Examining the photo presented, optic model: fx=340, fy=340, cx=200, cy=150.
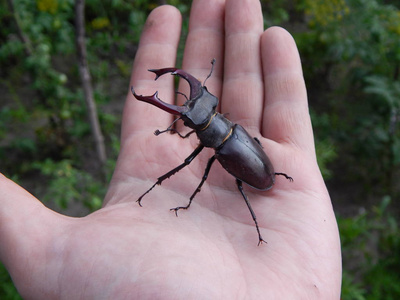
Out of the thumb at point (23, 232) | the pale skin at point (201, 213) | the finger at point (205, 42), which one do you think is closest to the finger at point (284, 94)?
the pale skin at point (201, 213)

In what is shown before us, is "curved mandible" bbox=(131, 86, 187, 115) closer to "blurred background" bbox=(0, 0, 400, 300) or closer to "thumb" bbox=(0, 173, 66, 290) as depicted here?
"thumb" bbox=(0, 173, 66, 290)

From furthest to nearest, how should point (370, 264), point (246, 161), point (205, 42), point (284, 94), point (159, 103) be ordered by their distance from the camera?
1. point (370, 264)
2. point (205, 42)
3. point (284, 94)
4. point (246, 161)
5. point (159, 103)

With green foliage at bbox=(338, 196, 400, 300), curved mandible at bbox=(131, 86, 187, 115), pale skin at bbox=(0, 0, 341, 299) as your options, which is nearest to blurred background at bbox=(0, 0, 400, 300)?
green foliage at bbox=(338, 196, 400, 300)

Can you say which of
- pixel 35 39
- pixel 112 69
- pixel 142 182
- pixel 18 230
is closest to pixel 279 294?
pixel 142 182

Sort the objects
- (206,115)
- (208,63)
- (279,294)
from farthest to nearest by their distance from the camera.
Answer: (208,63)
(206,115)
(279,294)

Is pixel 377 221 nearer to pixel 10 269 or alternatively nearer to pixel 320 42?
pixel 320 42

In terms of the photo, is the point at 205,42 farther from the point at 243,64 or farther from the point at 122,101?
the point at 122,101

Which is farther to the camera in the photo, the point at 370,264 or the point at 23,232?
the point at 370,264

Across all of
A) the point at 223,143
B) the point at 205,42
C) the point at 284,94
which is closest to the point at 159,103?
the point at 223,143
